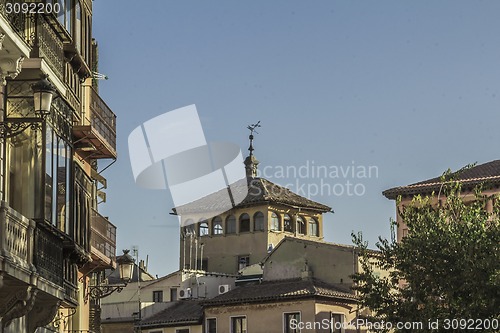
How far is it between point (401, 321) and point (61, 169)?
15.7 metres

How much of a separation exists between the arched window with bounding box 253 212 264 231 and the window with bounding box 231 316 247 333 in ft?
52.8

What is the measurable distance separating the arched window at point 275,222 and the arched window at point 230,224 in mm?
2420

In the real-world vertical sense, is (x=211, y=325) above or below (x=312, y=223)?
below

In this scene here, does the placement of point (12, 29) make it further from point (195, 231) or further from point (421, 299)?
point (195, 231)

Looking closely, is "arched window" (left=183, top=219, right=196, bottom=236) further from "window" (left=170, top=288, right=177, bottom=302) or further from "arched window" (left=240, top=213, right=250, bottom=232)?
"window" (left=170, top=288, right=177, bottom=302)

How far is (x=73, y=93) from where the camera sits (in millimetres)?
23750

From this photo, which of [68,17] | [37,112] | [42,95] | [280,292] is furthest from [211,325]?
[42,95]

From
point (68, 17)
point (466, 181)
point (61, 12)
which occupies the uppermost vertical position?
point (466, 181)

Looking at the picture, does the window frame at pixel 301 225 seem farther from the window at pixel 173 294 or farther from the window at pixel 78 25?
the window at pixel 78 25

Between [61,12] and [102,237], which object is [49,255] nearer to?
[61,12]

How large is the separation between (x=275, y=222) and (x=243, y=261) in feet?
10.6

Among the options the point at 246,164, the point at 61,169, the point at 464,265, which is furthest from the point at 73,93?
the point at 246,164

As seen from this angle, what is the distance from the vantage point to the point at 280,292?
57375mm

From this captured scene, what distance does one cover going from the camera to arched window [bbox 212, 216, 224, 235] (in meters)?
75.9
